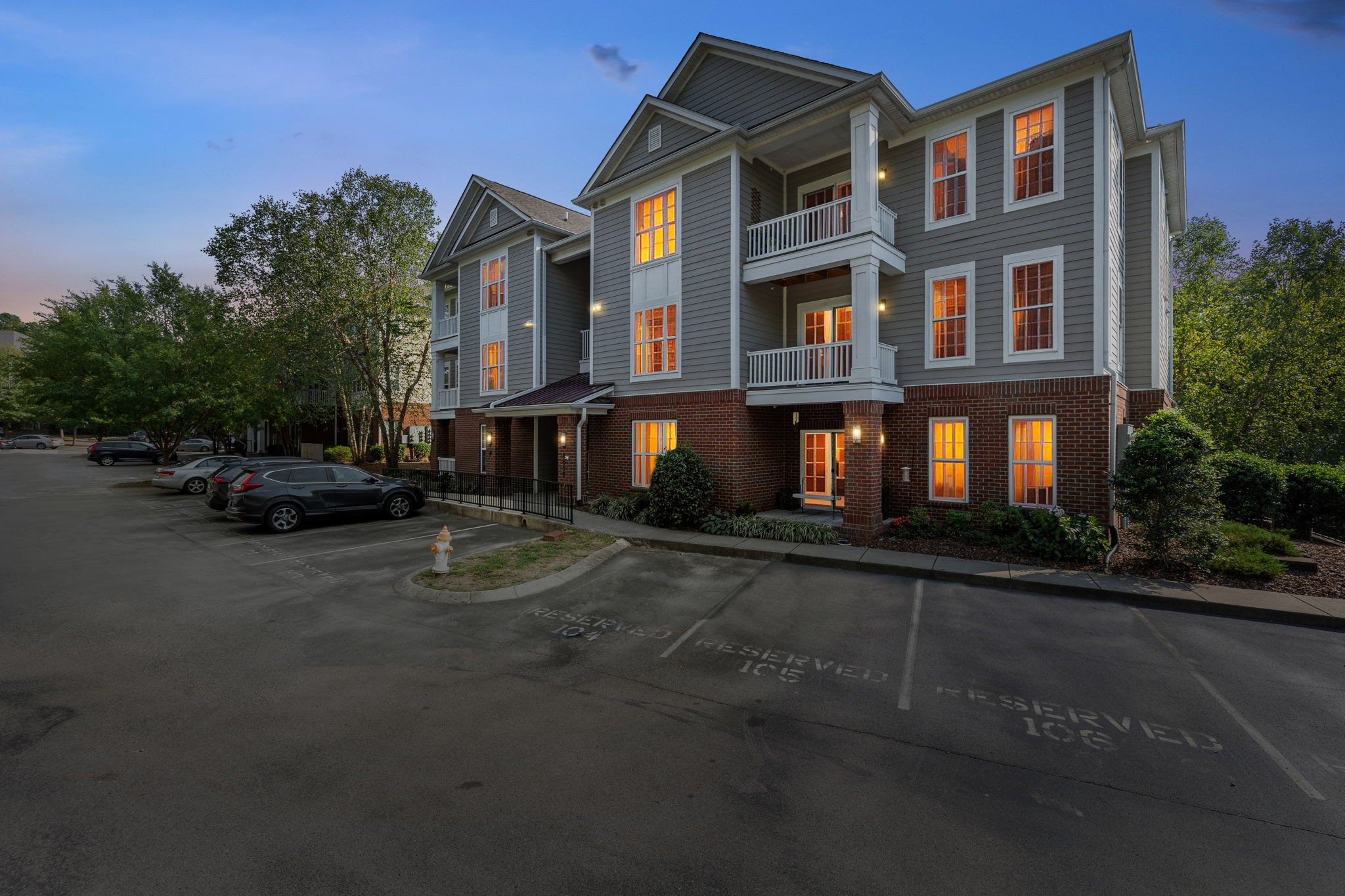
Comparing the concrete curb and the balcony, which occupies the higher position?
the balcony

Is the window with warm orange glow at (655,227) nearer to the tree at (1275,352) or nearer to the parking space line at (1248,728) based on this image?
the parking space line at (1248,728)

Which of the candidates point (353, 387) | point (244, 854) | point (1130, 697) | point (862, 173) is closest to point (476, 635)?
point (244, 854)

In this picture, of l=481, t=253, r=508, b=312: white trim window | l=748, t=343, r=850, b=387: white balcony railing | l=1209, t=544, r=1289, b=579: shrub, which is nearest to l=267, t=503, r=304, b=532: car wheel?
l=481, t=253, r=508, b=312: white trim window

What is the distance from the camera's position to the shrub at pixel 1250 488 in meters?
12.1

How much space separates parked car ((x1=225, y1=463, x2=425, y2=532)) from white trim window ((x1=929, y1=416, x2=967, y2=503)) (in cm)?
1379

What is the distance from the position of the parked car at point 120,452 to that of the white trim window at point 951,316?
43.6 meters

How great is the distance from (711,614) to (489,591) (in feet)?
11.1

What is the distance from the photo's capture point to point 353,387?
30.4 meters

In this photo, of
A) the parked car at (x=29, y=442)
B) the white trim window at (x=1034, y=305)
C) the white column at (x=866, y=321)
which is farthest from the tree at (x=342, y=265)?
the parked car at (x=29, y=442)

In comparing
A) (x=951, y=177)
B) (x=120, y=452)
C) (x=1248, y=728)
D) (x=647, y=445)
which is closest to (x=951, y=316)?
→ (x=951, y=177)

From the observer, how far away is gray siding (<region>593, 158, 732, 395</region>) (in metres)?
14.0

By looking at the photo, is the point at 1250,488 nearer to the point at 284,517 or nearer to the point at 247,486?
the point at 284,517

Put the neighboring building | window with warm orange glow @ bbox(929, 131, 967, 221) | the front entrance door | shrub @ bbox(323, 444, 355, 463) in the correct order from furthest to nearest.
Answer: shrub @ bbox(323, 444, 355, 463)
the front entrance door
window with warm orange glow @ bbox(929, 131, 967, 221)
the neighboring building

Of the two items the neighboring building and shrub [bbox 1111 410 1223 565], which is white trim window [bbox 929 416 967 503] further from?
shrub [bbox 1111 410 1223 565]
